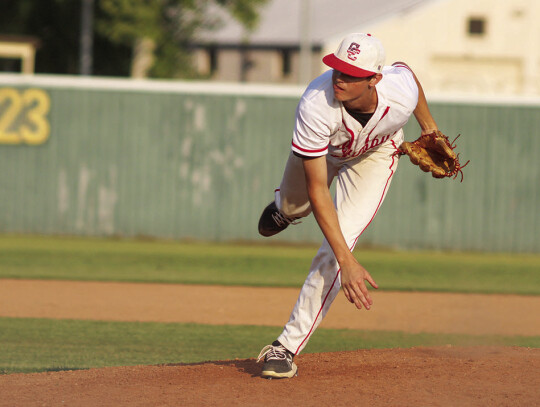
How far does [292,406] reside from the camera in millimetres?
3936

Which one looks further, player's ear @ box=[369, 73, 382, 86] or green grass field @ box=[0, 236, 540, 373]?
green grass field @ box=[0, 236, 540, 373]

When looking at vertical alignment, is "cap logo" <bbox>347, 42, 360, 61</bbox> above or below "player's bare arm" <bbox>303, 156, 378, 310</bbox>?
above

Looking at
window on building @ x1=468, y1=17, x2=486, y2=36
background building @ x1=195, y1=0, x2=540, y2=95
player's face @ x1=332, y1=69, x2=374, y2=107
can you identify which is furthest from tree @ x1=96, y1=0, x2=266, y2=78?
player's face @ x1=332, y1=69, x2=374, y2=107

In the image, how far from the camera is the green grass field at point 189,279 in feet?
19.3

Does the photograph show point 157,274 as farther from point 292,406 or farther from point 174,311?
point 292,406

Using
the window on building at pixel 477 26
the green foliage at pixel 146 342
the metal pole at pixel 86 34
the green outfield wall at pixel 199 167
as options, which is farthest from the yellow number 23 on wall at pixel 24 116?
the window on building at pixel 477 26

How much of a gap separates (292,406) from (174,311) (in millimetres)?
3779

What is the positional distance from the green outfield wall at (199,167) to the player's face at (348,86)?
336 inches

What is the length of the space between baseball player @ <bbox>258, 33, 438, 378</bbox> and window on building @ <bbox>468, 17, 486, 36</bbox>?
34.3 meters

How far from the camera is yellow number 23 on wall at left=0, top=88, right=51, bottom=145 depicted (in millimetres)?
12773

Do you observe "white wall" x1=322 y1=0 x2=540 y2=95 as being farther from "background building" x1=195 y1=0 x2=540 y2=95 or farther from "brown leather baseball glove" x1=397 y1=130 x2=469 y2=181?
"brown leather baseball glove" x1=397 y1=130 x2=469 y2=181

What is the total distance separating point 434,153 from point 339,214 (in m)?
0.79

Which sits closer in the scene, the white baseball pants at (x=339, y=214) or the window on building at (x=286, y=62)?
the white baseball pants at (x=339, y=214)

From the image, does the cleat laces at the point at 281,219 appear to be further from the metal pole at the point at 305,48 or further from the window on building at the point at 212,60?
the window on building at the point at 212,60
